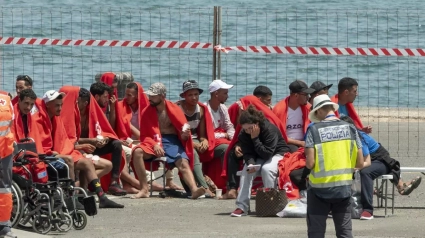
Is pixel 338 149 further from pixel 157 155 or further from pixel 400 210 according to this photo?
pixel 157 155

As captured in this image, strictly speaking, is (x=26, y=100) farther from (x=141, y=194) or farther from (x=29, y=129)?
(x=141, y=194)

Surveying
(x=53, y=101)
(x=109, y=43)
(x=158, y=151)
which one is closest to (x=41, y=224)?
(x=53, y=101)

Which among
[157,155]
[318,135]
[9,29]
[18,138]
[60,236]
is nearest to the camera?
[318,135]

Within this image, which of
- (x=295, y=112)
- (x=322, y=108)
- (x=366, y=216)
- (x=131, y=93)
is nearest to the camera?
(x=322, y=108)

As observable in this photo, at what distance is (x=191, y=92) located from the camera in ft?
47.5

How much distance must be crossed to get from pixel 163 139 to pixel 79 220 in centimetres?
269

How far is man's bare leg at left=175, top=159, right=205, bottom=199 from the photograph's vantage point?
14.1 meters

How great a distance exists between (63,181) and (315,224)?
3031mm

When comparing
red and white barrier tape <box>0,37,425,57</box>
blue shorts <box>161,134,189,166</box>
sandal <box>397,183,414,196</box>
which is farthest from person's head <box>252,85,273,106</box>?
red and white barrier tape <box>0,37,425,57</box>

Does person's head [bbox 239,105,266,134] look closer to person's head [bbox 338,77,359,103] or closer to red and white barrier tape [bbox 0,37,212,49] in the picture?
person's head [bbox 338,77,359,103]

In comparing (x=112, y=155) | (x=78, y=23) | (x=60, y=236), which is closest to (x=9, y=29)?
(x=78, y=23)

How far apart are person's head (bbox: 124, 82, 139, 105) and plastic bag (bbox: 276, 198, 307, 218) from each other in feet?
10.6

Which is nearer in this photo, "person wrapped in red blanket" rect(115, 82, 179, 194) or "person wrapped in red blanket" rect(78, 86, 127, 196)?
"person wrapped in red blanket" rect(78, 86, 127, 196)

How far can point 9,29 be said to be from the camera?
2070cm
